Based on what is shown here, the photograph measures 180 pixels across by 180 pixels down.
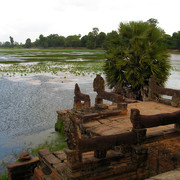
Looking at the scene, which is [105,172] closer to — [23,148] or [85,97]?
[85,97]

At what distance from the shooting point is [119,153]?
430 cm

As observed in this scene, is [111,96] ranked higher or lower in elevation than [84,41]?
lower

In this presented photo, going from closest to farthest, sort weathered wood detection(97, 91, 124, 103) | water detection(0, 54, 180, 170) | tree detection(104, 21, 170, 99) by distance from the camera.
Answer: weathered wood detection(97, 91, 124, 103), water detection(0, 54, 180, 170), tree detection(104, 21, 170, 99)

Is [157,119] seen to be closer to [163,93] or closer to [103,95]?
[103,95]

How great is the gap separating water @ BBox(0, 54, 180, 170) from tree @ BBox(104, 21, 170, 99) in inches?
151

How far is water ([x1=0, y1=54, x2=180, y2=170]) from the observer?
890 cm

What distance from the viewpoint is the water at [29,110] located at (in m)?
8.90

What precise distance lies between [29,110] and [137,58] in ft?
21.9

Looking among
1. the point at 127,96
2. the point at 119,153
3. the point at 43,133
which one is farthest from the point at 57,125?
the point at 119,153

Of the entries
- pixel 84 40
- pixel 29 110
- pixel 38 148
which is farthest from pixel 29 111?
pixel 84 40

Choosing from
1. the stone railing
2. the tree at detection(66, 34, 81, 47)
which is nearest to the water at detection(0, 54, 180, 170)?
the stone railing

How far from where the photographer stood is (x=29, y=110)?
12.2m

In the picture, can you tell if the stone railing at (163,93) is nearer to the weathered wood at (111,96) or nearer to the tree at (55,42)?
the weathered wood at (111,96)

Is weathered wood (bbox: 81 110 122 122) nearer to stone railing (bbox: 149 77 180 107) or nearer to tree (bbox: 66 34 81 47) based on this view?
stone railing (bbox: 149 77 180 107)
